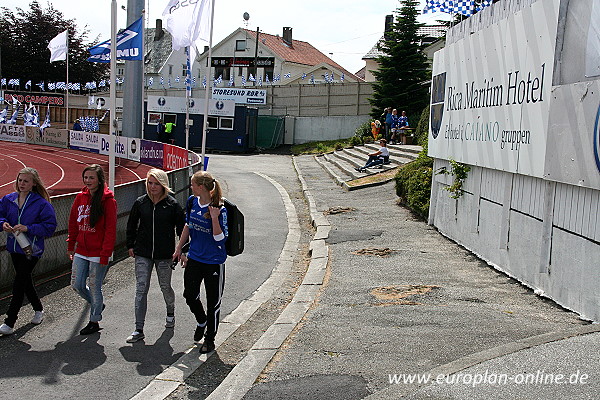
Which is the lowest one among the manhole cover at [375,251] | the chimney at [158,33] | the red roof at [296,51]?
the manhole cover at [375,251]

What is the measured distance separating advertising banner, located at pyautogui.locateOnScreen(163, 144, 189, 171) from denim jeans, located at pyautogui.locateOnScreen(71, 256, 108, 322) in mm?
17709

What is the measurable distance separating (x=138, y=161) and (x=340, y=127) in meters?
20.5

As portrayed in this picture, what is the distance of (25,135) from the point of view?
47688mm

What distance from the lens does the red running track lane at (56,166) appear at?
2523 cm

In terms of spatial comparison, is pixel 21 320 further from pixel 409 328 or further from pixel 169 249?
pixel 409 328

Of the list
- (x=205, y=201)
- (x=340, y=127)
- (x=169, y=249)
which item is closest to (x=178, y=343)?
(x=169, y=249)

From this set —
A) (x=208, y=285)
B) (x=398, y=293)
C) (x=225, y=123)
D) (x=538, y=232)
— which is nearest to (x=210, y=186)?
(x=208, y=285)

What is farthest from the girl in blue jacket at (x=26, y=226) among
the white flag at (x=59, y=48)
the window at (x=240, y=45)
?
the window at (x=240, y=45)

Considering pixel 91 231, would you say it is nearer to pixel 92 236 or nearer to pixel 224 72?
pixel 92 236

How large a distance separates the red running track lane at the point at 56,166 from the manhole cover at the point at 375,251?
39.3ft

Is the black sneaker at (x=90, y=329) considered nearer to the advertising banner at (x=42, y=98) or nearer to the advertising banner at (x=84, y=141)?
the advertising banner at (x=84, y=141)

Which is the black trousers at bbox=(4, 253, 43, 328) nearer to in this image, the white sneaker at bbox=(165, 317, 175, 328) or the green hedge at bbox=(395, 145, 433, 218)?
the white sneaker at bbox=(165, 317, 175, 328)

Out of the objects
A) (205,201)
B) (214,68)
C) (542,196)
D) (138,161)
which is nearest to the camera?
(205,201)

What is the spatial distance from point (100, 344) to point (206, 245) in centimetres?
157
